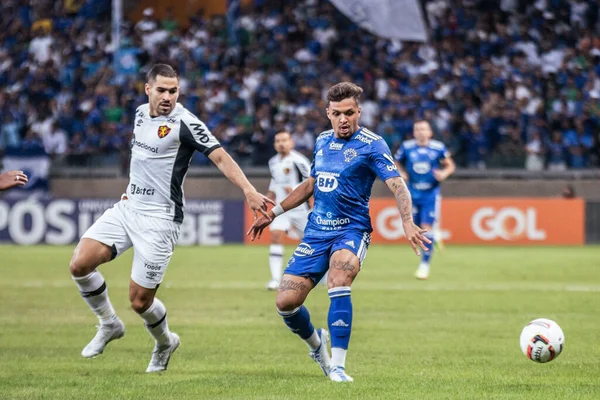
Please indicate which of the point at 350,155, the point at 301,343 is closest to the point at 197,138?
the point at 350,155

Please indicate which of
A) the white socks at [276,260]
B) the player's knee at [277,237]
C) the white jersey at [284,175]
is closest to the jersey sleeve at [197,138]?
the white socks at [276,260]

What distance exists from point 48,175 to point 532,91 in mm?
12945

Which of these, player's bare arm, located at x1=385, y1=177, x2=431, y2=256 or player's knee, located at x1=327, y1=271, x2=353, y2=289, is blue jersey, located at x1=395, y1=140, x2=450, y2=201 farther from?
player's knee, located at x1=327, y1=271, x2=353, y2=289

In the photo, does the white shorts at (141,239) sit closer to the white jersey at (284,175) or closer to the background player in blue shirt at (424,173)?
the white jersey at (284,175)

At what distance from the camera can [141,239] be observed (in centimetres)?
909

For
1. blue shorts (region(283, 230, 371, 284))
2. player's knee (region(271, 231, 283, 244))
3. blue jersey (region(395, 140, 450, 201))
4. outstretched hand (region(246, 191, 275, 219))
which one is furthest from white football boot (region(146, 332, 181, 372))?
blue jersey (region(395, 140, 450, 201))

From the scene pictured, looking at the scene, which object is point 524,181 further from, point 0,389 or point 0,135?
point 0,389

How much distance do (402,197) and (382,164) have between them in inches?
13.3

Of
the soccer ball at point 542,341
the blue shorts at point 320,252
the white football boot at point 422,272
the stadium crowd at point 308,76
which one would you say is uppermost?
the stadium crowd at point 308,76

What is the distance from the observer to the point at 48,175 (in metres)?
27.8

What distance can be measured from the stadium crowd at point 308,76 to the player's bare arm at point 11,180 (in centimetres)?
1876

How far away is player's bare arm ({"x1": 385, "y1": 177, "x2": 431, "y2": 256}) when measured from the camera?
8039 millimetres

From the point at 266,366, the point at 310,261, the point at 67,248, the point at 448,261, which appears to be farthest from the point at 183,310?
the point at 67,248

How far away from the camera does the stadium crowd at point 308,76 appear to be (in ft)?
90.9
